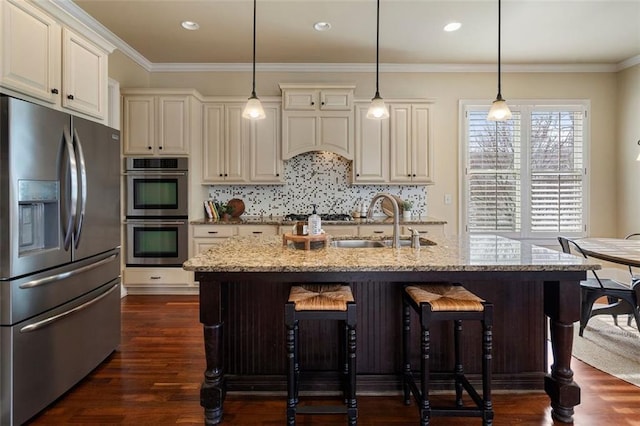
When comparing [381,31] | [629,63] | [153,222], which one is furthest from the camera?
[629,63]

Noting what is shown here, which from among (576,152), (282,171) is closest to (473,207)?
(576,152)

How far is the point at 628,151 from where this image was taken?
4.80m

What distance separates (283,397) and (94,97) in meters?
2.51

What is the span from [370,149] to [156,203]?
2.69 metres

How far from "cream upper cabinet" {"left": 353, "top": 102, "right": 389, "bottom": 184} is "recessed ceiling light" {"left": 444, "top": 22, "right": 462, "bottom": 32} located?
3.94 ft

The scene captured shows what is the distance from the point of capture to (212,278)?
1.90 m

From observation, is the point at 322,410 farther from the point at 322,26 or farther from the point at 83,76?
the point at 322,26

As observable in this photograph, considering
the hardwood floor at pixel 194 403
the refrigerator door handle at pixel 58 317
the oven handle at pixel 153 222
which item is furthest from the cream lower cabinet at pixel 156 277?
the refrigerator door handle at pixel 58 317

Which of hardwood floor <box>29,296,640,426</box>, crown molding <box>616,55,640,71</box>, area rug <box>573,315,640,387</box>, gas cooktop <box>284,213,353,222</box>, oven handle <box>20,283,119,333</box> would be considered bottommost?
hardwood floor <box>29,296,640,426</box>

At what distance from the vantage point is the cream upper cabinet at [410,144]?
4.68m

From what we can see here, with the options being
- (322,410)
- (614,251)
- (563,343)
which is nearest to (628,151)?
(614,251)

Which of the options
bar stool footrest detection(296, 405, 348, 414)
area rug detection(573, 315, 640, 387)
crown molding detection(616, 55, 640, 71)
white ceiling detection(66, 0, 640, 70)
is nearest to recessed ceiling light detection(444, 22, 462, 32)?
white ceiling detection(66, 0, 640, 70)

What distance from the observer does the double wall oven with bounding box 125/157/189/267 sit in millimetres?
4375

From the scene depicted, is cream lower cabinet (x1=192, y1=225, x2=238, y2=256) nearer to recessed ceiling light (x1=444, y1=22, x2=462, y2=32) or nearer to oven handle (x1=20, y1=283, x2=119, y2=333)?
oven handle (x1=20, y1=283, x2=119, y2=333)
